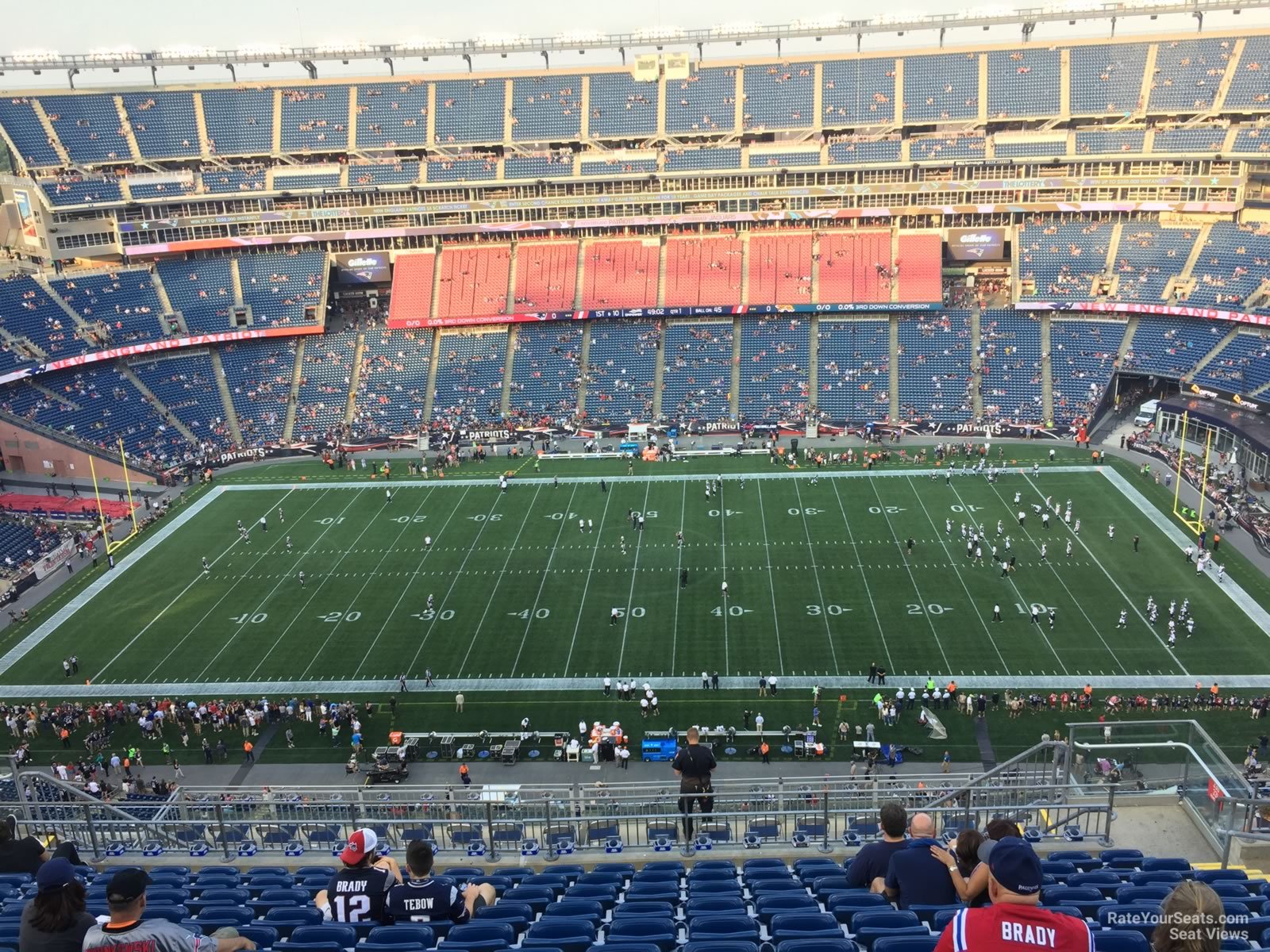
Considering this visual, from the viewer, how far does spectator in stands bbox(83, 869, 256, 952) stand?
580 cm

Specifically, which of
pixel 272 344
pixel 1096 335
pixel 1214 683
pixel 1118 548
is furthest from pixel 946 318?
pixel 272 344

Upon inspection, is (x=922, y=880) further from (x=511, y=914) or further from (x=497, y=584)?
(x=497, y=584)

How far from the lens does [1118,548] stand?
39.3 m

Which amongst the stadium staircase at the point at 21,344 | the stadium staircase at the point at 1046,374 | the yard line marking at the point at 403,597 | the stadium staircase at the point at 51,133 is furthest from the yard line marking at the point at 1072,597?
the stadium staircase at the point at 51,133

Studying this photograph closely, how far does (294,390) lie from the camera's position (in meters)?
61.5

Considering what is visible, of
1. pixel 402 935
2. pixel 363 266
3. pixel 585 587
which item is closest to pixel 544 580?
pixel 585 587

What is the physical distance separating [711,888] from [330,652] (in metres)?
26.6

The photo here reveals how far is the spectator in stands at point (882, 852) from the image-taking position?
8773 millimetres

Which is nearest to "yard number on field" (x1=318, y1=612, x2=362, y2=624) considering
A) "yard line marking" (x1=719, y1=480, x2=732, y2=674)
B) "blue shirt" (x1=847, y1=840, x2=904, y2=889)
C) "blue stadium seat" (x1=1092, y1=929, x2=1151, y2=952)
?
"yard line marking" (x1=719, y1=480, x2=732, y2=674)

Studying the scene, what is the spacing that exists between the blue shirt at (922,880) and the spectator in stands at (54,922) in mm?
6289

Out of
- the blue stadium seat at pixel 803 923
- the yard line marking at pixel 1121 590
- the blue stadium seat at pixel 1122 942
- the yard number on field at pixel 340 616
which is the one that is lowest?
the yard number on field at pixel 340 616

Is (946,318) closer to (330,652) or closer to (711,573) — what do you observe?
(711,573)

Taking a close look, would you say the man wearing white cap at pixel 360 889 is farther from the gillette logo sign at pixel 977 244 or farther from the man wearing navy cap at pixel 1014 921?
the gillette logo sign at pixel 977 244

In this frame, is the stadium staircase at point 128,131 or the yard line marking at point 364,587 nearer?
the yard line marking at point 364,587
